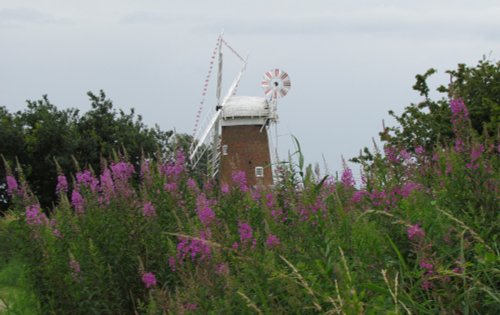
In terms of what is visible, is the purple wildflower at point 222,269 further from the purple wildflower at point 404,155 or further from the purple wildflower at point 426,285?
the purple wildflower at point 404,155

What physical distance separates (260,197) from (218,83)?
154ft

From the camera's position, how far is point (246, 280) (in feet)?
17.1

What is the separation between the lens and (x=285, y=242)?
627cm

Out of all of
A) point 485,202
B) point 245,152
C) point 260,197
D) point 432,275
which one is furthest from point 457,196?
point 245,152

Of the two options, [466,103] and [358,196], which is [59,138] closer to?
[466,103]

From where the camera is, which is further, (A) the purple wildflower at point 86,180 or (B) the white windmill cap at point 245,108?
(B) the white windmill cap at point 245,108

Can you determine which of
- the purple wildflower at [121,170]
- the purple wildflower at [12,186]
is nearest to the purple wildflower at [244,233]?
the purple wildflower at [121,170]

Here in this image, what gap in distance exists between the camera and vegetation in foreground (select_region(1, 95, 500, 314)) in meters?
5.00

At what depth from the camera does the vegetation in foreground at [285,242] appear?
16.4 ft

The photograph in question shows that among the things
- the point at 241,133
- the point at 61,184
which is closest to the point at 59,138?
the point at 241,133

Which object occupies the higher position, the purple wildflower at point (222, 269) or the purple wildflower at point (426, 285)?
the purple wildflower at point (222, 269)

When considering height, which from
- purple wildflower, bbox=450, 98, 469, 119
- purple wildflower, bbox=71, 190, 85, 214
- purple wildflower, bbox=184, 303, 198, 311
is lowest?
purple wildflower, bbox=184, 303, 198, 311

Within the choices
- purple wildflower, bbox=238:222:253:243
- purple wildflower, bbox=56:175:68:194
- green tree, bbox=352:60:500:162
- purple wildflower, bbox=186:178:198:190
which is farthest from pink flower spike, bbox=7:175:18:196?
green tree, bbox=352:60:500:162

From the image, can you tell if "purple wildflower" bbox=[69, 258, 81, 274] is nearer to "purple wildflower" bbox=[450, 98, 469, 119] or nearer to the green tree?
"purple wildflower" bbox=[450, 98, 469, 119]
